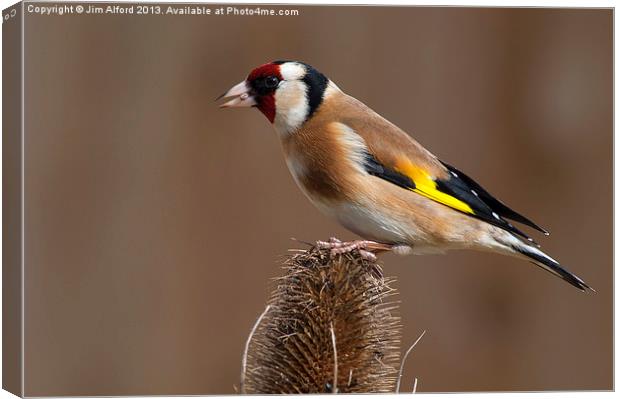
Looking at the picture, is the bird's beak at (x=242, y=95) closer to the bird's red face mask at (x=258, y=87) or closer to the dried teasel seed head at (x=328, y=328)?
the bird's red face mask at (x=258, y=87)

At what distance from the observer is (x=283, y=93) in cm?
549

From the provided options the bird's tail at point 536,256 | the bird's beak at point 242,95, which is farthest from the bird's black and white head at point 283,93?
the bird's tail at point 536,256

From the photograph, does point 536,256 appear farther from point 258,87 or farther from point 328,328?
point 258,87

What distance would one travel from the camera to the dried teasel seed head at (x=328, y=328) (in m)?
4.73

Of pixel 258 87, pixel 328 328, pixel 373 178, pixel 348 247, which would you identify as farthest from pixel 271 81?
pixel 328 328

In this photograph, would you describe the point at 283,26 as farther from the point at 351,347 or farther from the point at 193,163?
the point at 351,347

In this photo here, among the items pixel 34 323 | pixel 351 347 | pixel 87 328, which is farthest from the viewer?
pixel 87 328

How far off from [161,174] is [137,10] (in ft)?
3.34

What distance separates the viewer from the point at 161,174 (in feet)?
20.5

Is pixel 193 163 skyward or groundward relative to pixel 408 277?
skyward

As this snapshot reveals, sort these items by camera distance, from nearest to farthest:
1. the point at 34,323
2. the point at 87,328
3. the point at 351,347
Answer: the point at 351,347
the point at 34,323
the point at 87,328

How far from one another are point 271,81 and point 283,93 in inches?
3.1

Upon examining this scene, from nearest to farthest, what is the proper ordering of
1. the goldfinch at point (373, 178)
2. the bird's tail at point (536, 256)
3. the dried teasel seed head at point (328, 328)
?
the dried teasel seed head at point (328, 328), the goldfinch at point (373, 178), the bird's tail at point (536, 256)

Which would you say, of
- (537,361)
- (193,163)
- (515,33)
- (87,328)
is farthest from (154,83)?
(537,361)
